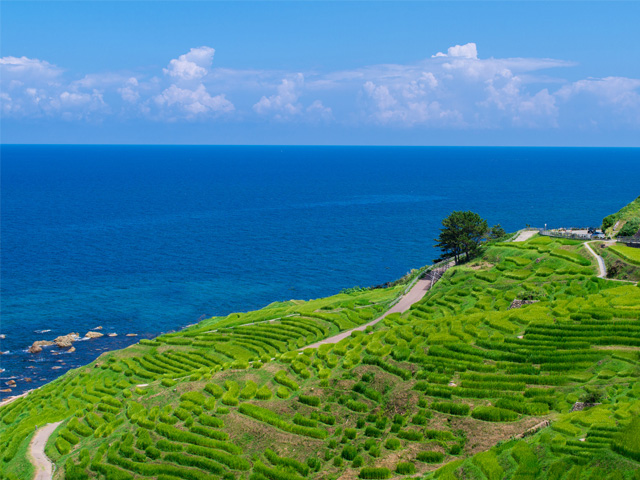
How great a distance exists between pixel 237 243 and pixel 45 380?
8308 centimetres

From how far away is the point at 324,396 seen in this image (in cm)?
5109

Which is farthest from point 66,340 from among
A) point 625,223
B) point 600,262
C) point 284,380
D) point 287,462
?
point 625,223

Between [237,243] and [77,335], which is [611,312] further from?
[237,243]

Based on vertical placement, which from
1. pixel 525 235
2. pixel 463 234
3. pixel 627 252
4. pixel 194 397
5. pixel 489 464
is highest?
pixel 627 252

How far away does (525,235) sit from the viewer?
100 m

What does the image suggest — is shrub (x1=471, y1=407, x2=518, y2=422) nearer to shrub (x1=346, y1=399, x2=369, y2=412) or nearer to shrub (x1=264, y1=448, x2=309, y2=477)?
shrub (x1=346, y1=399, x2=369, y2=412)

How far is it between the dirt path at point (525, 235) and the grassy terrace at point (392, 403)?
83.1 feet

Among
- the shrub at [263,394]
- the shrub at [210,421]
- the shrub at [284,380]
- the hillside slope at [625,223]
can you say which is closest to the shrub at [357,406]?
the shrub at [284,380]

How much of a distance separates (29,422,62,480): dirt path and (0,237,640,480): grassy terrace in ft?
2.72

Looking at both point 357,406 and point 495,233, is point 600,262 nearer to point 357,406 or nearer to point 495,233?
point 495,233

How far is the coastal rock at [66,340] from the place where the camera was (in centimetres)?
9193

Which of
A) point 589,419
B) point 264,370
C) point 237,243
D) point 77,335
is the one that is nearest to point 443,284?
point 264,370

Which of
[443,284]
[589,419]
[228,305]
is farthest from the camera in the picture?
[228,305]

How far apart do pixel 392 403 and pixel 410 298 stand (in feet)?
119
